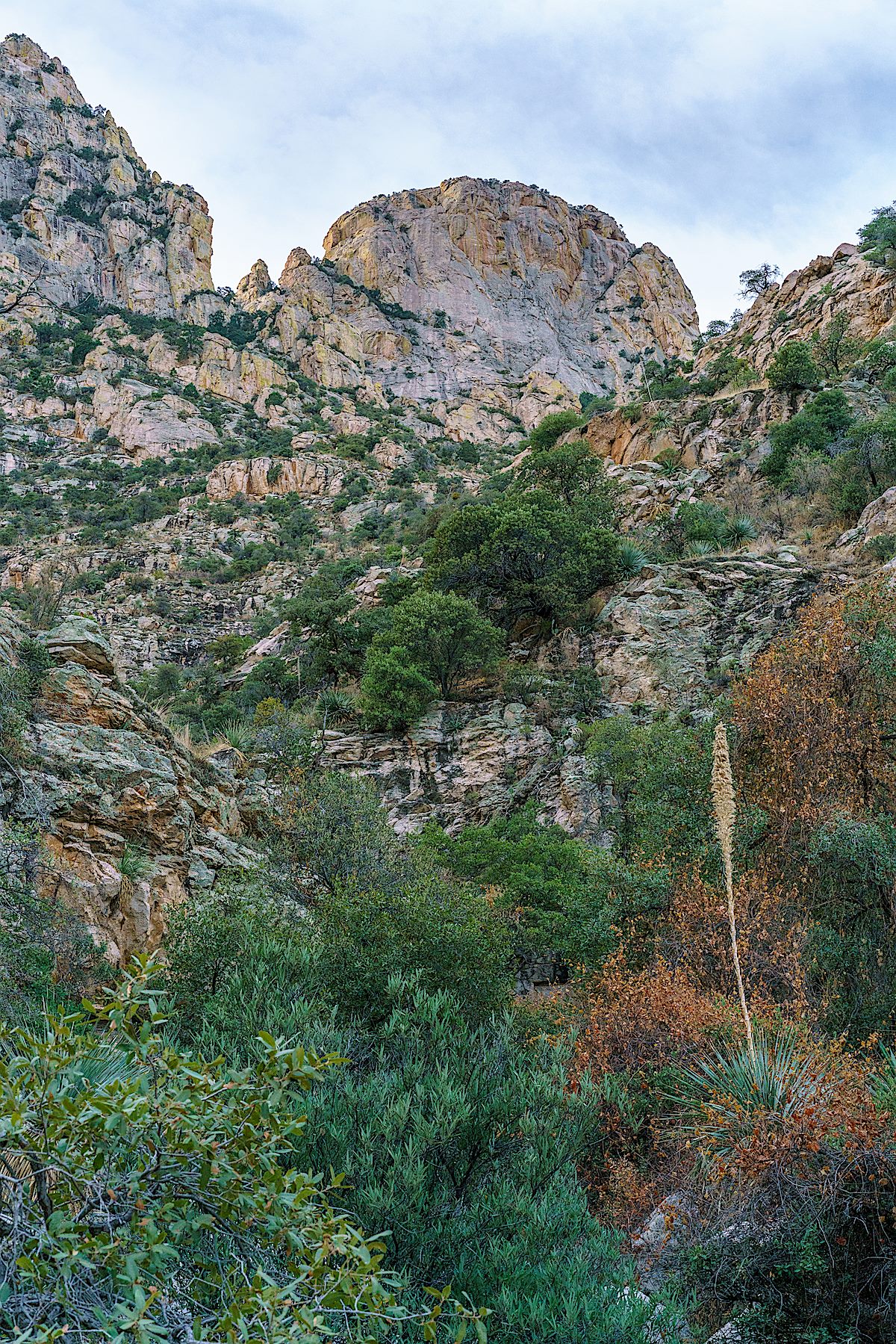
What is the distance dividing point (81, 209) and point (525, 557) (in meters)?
69.3

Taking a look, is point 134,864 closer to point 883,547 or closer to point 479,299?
point 883,547

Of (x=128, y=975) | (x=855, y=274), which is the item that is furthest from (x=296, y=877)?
(x=855, y=274)

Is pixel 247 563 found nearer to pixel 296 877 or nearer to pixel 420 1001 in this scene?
pixel 296 877

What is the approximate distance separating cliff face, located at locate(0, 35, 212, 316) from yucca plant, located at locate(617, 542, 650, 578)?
199 feet

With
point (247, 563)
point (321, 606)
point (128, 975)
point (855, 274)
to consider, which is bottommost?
point (128, 975)

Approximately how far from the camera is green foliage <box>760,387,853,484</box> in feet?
87.0

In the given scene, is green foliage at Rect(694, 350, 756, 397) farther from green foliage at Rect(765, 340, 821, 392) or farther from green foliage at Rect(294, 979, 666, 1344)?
green foliage at Rect(294, 979, 666, 1344)

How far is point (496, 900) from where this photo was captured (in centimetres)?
1227

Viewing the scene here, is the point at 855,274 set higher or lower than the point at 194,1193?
higher

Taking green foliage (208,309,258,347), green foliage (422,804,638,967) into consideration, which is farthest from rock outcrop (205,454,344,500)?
green foliage (422,804,638,967)

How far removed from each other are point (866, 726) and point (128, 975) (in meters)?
9.58

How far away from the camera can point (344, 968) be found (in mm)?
7625

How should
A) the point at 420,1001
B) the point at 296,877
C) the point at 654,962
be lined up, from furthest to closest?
the point at 296,877 < the point at 654,962 < the point at 420,1001

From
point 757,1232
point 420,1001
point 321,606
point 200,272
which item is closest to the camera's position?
point 757,1232
